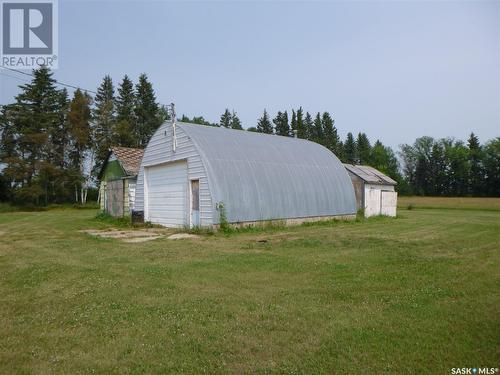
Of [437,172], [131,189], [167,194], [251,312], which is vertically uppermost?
[437,172]

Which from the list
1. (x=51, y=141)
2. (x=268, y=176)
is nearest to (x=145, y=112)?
(x=51, y=141)

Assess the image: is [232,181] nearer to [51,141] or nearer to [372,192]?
[372,192]

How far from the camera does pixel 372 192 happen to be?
25.9m

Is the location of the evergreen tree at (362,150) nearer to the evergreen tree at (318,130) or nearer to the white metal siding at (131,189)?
the evergreen tree at (318,130)

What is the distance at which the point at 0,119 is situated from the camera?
5419 centimetres

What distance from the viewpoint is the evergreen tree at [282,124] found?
86.7 m

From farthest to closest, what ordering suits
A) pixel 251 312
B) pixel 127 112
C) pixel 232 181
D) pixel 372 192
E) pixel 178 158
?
pixel 127 112, pixel 372 192, pixel 178 158, pixel 232 181, pixel 251 312

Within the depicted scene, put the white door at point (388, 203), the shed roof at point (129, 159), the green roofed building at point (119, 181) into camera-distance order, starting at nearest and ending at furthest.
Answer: the green roofed building at point (119, 181) → the shed roof at point (129, 159) → the white door at point (388, 203)

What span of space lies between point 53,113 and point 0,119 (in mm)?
10659

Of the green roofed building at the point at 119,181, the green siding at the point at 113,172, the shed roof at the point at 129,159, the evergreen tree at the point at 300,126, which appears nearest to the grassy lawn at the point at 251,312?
the green roofed building at the point at 119,181

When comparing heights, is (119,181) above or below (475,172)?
below

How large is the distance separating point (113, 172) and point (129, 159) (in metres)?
1.77

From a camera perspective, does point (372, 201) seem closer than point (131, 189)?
No

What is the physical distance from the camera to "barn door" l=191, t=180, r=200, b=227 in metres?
17.1
